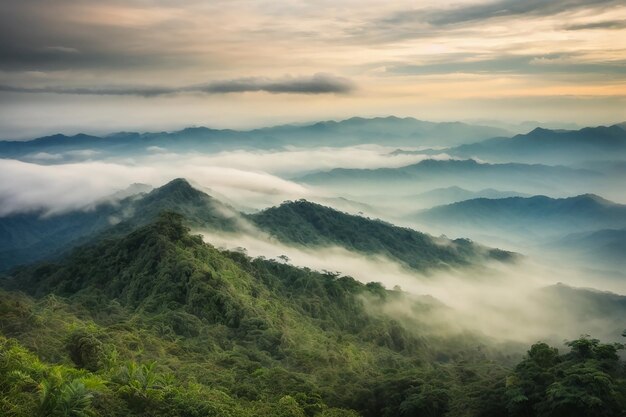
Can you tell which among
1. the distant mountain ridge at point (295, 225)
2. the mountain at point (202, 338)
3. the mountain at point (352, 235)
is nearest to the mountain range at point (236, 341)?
the mountain at point (202, 338)

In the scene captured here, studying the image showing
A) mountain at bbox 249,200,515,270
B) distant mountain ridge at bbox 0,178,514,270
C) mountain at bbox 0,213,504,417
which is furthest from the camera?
mountain at bbox 249,200,515,270

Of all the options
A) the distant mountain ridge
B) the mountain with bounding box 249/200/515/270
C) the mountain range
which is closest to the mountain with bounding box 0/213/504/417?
the mountain range

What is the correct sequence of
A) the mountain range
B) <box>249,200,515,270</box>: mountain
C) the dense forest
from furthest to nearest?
<box>249,200,515,270</box>: mountain < the mountain range < the dense forest

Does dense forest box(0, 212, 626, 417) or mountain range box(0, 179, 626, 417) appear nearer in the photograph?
dense forest box(0, 212, 626, 417)

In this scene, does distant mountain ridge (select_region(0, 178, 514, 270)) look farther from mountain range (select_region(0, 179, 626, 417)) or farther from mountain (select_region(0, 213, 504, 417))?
mountain (select_region(0, 213, 504, 417))

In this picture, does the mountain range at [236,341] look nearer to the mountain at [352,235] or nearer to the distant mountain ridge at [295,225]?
the distant mountain ridge at [295,225]

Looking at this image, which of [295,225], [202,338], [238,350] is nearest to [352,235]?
[295,225]

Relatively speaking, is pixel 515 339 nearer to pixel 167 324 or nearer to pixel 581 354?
pixel 167 324

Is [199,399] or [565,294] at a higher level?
[199,399]

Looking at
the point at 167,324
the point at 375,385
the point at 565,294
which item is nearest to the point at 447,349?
the point at 167,324
